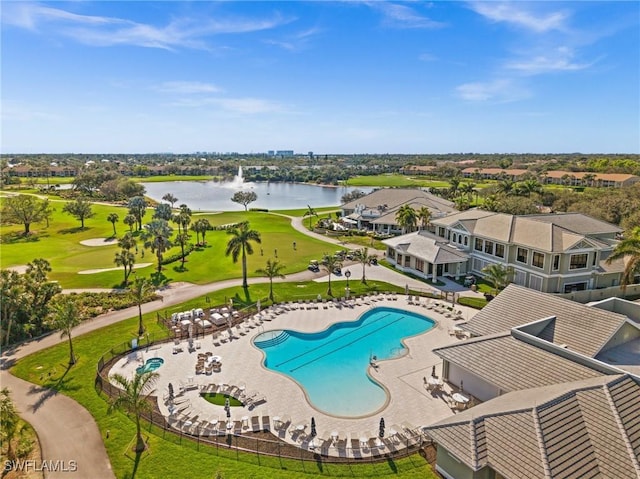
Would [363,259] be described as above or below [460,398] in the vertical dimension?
above

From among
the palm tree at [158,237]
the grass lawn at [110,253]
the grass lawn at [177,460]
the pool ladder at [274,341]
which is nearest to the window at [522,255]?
the grass lawn at [110,253]

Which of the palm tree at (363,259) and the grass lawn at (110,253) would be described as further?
the grass lawn at (110,253)

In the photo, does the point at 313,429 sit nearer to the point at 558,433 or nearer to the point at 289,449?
the point at 289,449

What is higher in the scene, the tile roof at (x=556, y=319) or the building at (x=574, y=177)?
the building at (x=574, y=177)

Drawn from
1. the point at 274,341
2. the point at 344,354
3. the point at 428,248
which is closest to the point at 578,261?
the point at 428,248

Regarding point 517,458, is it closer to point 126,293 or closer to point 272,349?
point 272,349

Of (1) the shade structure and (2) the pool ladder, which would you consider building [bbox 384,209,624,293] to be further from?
(1) the shade structure

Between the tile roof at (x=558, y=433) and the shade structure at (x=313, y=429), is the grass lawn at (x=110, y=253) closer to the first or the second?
the shade structure at (x=313, y=429)
